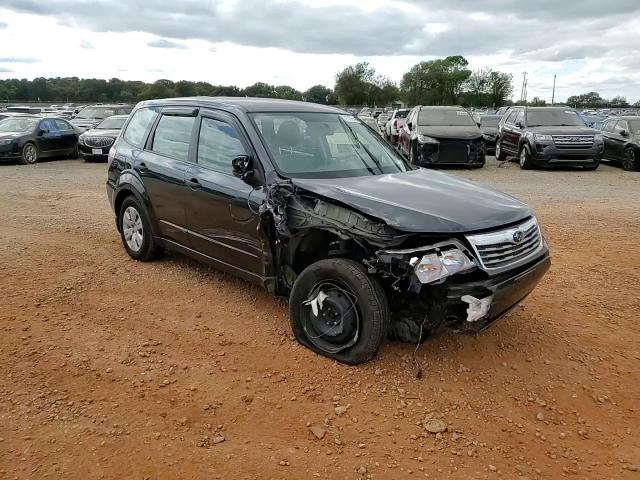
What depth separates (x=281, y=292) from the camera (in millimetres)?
4281

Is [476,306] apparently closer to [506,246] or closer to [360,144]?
[506,246]

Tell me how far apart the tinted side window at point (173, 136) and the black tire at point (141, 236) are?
66 cm

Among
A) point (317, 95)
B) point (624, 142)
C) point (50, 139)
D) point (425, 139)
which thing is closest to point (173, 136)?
point (425, 139)

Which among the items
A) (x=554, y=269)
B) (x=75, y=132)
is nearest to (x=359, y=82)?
(x=75, y=132)

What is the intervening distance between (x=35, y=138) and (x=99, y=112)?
5366 mm

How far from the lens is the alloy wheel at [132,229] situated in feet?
19.2

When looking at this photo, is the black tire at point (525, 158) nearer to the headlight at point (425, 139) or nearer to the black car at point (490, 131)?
the black car at point (490, 131)

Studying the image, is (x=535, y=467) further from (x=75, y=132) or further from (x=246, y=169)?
(x=75, y=132)

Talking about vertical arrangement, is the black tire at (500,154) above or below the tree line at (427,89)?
below

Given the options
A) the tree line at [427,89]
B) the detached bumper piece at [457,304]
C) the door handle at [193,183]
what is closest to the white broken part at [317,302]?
the detached bumper piece at [457,304]

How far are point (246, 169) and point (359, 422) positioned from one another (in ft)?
6.80

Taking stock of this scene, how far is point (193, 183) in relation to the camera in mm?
4832

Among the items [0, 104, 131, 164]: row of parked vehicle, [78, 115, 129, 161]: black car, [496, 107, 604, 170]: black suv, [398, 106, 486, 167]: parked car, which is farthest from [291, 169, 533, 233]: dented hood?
[0, 104, 131, 164]: row of parked vehicle

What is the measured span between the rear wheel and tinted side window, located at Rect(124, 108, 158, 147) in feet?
38.2
